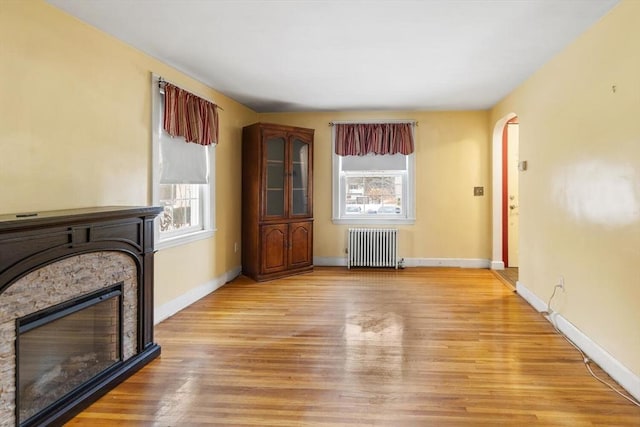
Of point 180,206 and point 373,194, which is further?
point 373,194

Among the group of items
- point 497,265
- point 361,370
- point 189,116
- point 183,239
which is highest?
point 189,116

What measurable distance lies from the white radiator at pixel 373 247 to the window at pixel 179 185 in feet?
7.41

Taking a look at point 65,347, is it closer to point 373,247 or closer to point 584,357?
point 584,357

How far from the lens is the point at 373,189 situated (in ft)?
20.3

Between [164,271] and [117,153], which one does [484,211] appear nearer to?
[164,271]

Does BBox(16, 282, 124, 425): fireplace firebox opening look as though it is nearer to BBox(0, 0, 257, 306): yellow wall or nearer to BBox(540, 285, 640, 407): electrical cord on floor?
BBox(0, 0, 257, 306): yellow wall

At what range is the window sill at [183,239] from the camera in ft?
12.0

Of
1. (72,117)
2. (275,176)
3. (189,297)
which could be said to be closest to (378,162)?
(275,176)

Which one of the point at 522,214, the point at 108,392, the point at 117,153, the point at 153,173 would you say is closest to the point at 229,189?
the point at 153,173

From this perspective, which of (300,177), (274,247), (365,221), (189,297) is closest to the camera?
(189,297)

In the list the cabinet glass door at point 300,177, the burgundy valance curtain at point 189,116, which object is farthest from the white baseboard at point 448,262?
the burgundy valance curtain at point 189,116

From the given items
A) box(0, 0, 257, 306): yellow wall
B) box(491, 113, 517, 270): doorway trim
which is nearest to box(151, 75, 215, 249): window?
box(0, 0, 257, 306): yellow wall

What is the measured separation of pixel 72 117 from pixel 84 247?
104 centimetres

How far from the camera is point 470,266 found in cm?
599
